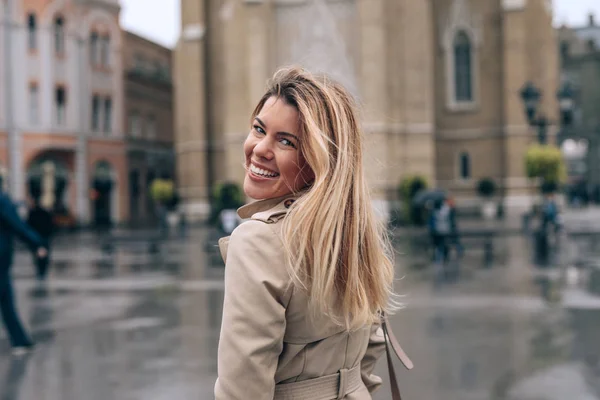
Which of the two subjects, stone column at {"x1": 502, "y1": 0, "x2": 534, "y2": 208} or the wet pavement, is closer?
the wet pavement

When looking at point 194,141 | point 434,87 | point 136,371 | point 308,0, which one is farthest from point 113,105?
point 136,371

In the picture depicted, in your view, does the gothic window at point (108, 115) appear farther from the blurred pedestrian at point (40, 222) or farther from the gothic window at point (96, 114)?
the blurred pedestrian at point (40, 222)

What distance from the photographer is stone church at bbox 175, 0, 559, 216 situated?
29.8 m

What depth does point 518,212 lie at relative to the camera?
31625mm

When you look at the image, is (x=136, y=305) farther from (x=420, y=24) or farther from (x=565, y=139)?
(x=565, y=139)

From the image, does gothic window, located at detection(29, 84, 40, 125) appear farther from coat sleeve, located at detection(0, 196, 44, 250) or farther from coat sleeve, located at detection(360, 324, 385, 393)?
coat sleeve, located at detection(360, 324, 385, 393)

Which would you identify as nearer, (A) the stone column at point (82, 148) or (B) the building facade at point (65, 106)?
(B) the building facade at point (65, 106)

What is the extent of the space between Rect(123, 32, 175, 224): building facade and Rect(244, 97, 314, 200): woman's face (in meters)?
40.7

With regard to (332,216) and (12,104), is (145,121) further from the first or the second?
(332,216)

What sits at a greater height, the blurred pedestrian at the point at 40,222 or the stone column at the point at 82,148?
the stone column at the point at 82,148

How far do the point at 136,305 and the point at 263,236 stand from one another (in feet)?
29.5

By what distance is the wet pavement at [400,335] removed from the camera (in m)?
5.57

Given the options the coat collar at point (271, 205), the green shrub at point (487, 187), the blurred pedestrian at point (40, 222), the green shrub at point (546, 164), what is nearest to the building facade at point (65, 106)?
the blurred pedestrian at point (40, 222)

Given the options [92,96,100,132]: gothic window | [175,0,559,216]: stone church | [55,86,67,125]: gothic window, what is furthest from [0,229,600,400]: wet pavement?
[92,96,100,132]: gothic window
